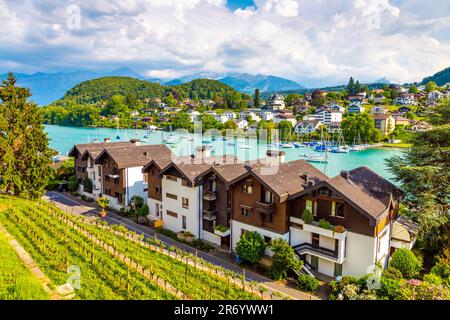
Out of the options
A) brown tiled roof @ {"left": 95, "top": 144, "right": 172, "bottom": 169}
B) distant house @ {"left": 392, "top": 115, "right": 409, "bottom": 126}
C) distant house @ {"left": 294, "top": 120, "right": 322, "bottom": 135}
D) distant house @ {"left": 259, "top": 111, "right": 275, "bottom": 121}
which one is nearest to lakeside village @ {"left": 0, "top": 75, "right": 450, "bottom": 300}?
brown tiled roof @ {"left": 95, "top": 144, "right": 172, "bottom": 169}

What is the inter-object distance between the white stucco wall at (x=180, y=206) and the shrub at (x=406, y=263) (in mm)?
12315

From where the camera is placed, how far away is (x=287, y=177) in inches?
749

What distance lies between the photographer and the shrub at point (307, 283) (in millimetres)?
15266

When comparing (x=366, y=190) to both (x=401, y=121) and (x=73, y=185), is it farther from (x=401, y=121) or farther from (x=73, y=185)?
(x=401, y=121)

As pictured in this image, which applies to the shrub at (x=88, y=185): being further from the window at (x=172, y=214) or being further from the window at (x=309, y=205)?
the window at (x=309, y=205)

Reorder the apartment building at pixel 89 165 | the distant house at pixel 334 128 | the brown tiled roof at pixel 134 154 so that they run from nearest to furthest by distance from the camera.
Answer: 1. the brown tiled roof at pixel 134 154
2. the apartment building at pixel 89 165
3. the distant house at pixel 334 128

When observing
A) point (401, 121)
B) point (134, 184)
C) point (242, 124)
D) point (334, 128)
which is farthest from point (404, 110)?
point (134, 184)

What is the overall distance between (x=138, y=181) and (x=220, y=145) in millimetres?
63760

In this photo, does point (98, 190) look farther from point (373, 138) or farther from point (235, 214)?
point (373, 138)

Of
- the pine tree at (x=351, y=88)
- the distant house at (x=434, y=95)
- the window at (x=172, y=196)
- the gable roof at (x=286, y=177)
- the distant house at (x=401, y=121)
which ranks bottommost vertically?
the window at (x=172, y=196)

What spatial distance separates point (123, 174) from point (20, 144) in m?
8.66

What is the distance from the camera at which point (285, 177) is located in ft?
62.1

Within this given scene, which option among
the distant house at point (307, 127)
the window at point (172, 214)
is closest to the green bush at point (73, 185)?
the window at point (172, 214)

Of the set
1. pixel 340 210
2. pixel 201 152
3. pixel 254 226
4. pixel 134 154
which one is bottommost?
pixel 254 226
